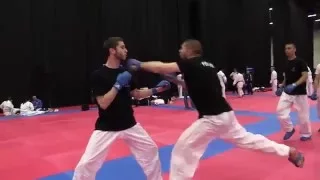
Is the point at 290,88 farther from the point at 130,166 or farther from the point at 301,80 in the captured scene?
the point at 130,166

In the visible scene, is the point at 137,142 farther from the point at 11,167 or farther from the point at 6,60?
the point at 6,60

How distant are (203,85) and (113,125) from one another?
94 cm

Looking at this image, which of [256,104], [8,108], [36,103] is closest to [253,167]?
[256,104]

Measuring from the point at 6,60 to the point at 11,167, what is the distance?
871 cm

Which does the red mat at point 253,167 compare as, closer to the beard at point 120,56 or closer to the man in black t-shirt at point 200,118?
the man in black t-shirt at point 200,118

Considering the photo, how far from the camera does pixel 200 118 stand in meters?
3.39

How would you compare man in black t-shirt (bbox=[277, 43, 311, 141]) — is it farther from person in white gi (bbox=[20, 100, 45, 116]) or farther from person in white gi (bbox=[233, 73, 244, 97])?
person in white gi (bbox=[233, 73, 244, 97])

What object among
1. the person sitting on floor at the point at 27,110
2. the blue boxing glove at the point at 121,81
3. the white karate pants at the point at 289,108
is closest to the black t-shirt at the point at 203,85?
the blue boxing glove at the point at 121,81

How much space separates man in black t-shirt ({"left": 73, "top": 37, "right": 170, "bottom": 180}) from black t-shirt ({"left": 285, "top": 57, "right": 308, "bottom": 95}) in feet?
11.1

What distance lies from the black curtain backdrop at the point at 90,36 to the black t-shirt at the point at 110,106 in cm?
1045

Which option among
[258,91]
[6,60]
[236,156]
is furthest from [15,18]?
[258,91]

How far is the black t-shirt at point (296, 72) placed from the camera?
570cm

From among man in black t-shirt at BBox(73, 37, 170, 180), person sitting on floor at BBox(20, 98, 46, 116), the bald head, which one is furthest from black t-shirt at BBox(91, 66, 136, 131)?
person sitting on floor at BBox(20, 98, 46, 116)

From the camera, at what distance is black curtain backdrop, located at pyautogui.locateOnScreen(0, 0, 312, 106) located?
12922mm
